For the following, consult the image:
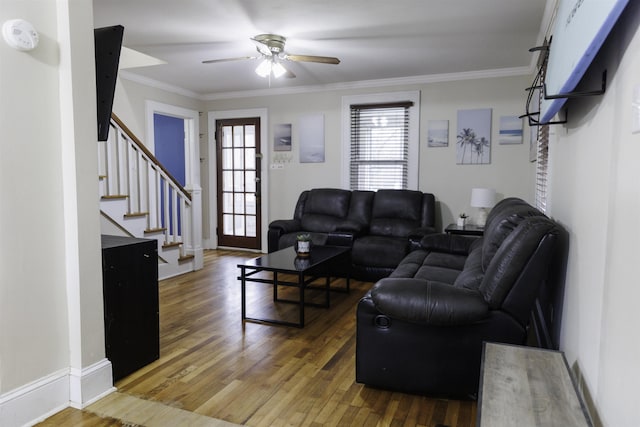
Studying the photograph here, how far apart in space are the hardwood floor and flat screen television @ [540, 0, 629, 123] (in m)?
1.56

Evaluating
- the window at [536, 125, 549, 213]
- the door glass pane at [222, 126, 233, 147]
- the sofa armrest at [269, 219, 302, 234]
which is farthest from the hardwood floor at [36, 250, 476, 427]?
the door glass pane at [222, 126, 233, 147]

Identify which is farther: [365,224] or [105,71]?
[365,224]

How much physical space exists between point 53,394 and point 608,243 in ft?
8.00

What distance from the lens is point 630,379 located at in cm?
104

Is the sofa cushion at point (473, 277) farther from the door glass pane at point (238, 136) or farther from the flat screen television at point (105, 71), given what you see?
the door glass pane at point (238, 136)

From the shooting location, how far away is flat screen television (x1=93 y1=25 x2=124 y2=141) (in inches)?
90.8

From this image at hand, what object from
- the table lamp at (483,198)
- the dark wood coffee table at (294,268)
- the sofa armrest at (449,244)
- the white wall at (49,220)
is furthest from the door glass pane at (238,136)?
the white wall at (49,220)

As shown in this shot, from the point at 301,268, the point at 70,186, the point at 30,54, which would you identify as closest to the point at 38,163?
the point at 70,186

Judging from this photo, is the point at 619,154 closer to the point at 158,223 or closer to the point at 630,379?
the point at 630,379

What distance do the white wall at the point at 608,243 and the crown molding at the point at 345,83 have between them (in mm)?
3444

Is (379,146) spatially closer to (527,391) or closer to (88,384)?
(88,384)

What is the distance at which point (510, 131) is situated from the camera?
16.7ft

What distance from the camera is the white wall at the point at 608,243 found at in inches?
41.9

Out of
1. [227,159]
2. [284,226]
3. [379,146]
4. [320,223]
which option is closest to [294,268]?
[284,226]
